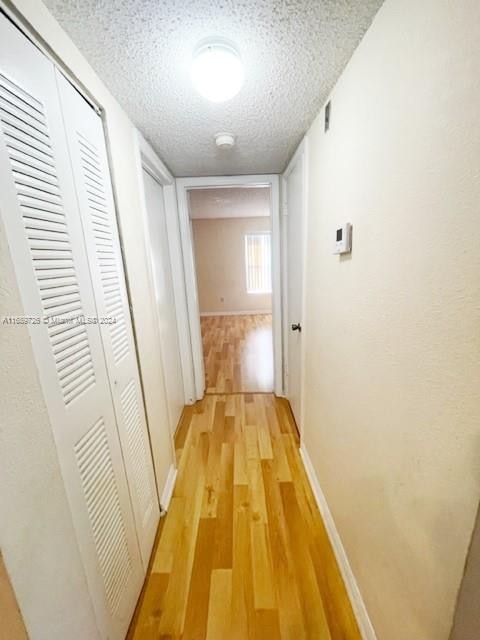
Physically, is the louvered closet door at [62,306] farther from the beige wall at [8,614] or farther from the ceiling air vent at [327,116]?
the ceiling air vent at [327,116]

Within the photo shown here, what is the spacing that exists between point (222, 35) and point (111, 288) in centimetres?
96

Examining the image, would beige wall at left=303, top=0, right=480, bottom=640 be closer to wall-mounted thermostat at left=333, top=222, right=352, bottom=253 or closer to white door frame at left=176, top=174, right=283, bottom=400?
wall-mounted thermostat at left=333, top=222, right=352, bottom=253

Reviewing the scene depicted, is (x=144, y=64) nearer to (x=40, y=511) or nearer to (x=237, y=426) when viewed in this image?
(x=40, y=511)

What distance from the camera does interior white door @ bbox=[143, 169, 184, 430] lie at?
1792 millimetres

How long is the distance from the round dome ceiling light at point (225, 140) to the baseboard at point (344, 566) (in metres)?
2.13

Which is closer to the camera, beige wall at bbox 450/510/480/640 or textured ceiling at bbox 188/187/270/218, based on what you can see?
beige wall at bbox 450/510/480/640

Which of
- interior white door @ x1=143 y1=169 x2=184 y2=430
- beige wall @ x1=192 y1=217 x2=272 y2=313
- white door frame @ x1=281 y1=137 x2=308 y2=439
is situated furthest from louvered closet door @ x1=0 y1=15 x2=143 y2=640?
beige wall @ x1=192 y1=217 x2=272 y2=313

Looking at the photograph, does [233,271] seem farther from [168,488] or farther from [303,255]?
[168,488]

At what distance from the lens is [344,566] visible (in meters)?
1.11

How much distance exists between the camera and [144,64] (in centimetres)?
90

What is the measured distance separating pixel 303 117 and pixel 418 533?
1786mm

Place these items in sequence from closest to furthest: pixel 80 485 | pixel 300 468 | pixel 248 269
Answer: pixel 80 485 → pixel 300 468 → pixel 248 269

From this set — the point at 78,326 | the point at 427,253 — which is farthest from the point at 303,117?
the point at 78,326

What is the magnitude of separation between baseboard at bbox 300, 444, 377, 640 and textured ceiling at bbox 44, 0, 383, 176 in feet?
6.78
